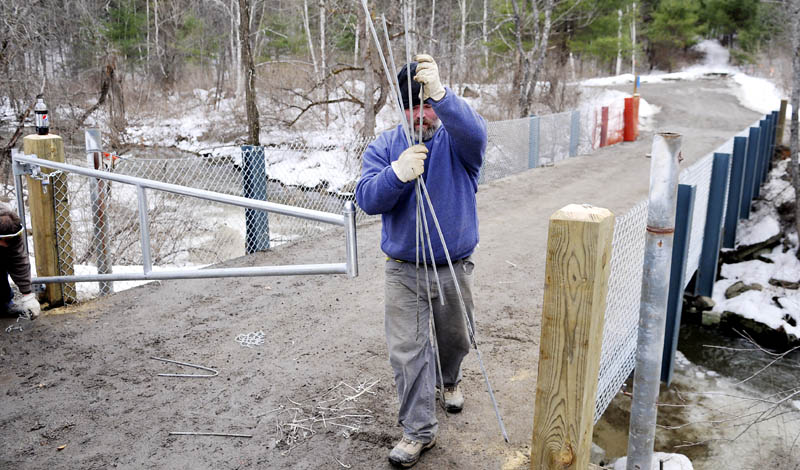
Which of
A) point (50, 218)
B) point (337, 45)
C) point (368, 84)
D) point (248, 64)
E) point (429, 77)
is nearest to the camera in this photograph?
point (429, 77)

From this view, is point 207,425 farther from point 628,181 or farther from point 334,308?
point 628,181

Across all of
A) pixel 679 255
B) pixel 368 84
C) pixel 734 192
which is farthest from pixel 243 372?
pixel 368 84

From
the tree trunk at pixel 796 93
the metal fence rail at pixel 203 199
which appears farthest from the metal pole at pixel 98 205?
the tree trunk at pixel 796 93

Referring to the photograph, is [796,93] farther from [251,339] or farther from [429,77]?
[429,77]

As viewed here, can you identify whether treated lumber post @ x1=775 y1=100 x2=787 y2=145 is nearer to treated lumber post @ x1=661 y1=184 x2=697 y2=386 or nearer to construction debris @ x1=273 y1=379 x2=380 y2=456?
treated lumber post @ x1=661 y1=184 x2=697 y2=386

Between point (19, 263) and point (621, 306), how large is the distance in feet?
14.3

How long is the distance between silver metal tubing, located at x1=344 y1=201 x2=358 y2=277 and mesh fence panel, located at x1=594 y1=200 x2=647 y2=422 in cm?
147

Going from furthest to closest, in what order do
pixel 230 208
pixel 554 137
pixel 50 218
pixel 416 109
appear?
1. pixel 554 137
2. pixel 230 208
3. pixel 50 218
4. pixel 416 109

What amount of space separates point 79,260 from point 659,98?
81.9 feet

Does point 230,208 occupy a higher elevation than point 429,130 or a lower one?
lower

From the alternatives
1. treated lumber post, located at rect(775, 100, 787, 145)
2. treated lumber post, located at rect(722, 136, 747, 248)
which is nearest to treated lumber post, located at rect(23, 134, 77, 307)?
treated lumber post, located at rect(722, 136, 747, 248)

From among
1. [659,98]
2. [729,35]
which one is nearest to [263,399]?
[659,98]

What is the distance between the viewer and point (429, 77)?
2.63 metres

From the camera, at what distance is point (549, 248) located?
2379mm
